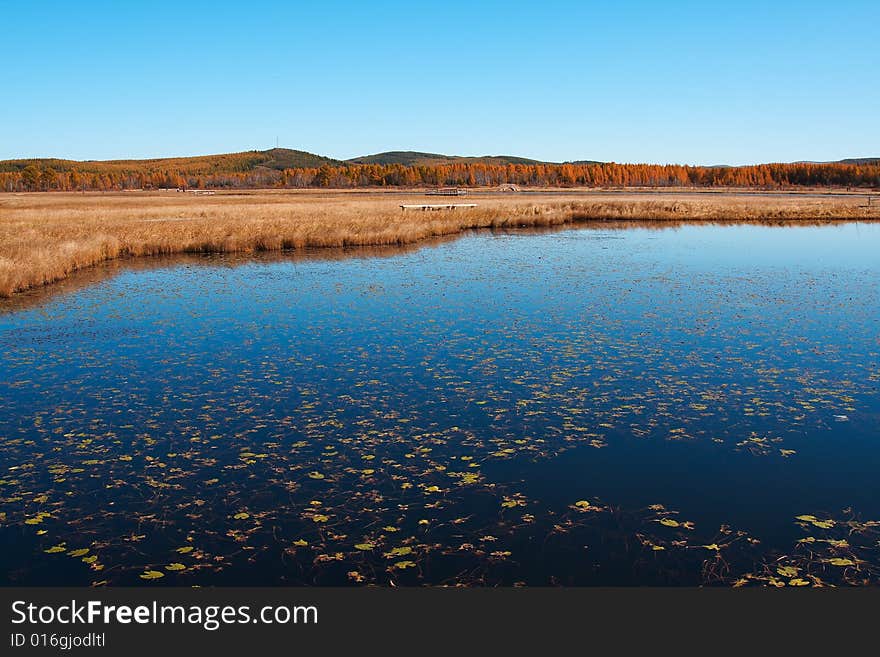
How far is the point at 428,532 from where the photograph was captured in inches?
299

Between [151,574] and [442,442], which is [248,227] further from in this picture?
[151,574]

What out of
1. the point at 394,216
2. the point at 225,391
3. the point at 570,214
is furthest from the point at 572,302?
the point at 570,214

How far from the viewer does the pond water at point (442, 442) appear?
7.14m

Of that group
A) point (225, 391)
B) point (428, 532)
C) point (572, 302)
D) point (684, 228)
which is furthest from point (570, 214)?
point (428, 532)

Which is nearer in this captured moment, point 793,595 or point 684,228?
point 793,595

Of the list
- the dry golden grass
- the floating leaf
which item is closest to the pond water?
the floating leaf

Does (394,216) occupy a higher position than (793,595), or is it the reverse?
→ (394,216)

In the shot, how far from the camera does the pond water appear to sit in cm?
714

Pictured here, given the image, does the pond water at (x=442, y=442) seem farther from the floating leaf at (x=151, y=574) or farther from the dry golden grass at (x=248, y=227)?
the dry golden grass at (x=248, y=227)

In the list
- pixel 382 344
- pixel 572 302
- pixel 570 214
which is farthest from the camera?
pixel 570 214

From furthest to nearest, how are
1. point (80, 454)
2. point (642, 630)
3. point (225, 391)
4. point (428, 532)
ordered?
point (225, 391), point (80, 454), point (428, 532), point (642, 630)

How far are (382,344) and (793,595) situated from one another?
10982mm

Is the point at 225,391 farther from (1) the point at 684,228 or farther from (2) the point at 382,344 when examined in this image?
(1) the point at 684,228

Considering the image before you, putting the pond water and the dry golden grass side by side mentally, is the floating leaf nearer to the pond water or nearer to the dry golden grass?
the pond water
